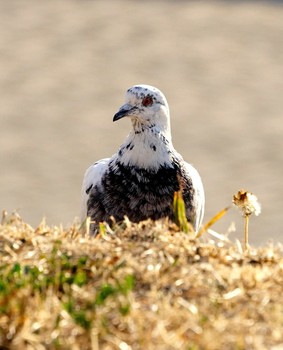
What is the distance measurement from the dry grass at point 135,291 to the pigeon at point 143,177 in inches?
85.0

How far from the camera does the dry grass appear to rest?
11.4 ft

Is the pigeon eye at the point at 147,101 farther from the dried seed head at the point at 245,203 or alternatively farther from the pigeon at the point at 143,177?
the dried seed head at the point at 245,203

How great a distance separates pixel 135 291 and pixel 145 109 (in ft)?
10.9

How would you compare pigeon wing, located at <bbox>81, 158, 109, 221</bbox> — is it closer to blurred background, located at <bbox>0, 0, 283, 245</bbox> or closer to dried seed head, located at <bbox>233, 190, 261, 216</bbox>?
dried seed head, located at <bbox>233, 190, 261, 216</bbox>

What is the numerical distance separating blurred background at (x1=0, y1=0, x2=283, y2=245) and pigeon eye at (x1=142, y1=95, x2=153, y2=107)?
240 centimetres

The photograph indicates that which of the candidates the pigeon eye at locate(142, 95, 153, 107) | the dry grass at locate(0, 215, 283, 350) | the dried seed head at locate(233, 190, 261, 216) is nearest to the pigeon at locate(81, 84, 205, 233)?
the pigeon eye at locate(142, 95, 153, 107)

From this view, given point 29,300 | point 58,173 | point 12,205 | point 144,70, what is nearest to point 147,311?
point 29,300

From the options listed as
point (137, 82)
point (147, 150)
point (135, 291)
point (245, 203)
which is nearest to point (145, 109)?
point (147, 150)

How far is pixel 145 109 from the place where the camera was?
23.2ft

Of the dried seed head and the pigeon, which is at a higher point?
the pigeon

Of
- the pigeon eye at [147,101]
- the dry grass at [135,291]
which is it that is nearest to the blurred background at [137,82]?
the pigeon eye at [147,101]

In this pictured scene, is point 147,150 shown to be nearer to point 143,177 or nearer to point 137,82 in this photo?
point 143,177

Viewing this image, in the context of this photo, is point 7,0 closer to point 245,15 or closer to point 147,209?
point 245,15

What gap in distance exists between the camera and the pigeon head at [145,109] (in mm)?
7059
